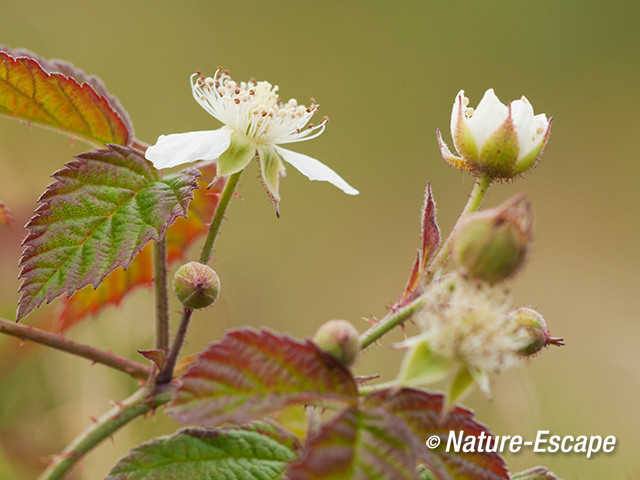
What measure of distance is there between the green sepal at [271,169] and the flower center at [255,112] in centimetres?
1

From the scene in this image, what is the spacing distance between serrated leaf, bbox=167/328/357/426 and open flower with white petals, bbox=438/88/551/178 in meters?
0.23

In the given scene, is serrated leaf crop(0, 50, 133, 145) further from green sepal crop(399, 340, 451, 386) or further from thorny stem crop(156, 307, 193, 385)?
green sepal crop(399, 340, 451, 386)

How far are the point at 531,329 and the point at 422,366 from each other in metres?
0.11

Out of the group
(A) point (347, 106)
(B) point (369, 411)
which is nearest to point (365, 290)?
(A) point (347, 106)

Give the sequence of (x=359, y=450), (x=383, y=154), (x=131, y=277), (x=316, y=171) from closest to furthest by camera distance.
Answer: (x=359, y=450) < (x=316, y=171) < (x=131, y=277) < (x=383, y=154)

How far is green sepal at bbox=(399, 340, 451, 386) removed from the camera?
15.1 inches

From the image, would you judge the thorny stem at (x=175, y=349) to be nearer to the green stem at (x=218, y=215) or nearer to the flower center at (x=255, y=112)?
the green stem at (x=218, y=215)

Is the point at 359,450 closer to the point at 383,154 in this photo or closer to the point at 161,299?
the point at 161,299

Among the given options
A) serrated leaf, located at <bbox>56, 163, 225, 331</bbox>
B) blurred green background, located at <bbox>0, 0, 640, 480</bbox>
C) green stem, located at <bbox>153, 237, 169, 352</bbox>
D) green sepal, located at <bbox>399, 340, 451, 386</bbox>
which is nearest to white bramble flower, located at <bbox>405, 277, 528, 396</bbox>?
green sepal, located at <bbox>399, 340, 451, 386</bbox>

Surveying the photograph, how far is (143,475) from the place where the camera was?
437 mm

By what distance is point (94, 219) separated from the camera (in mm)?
517

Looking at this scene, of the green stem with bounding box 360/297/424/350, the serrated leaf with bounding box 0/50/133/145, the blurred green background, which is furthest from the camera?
the blurred green background

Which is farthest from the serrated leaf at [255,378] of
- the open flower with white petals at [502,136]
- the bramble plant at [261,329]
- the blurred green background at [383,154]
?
the blurred green background at [383,154]

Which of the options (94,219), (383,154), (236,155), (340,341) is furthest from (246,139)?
(383,154)
